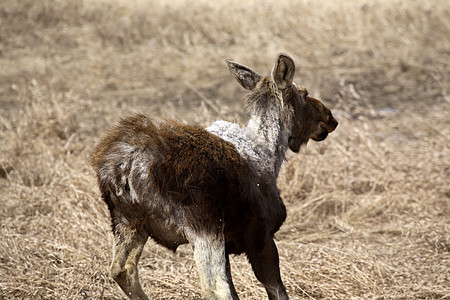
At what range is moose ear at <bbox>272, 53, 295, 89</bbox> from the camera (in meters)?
3.58

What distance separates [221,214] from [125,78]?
8607mm

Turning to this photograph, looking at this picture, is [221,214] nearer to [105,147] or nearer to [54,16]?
[105,147]

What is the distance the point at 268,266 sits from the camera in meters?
3.42

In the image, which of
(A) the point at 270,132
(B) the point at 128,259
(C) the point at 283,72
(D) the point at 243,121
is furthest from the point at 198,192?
(D) the point at 243,121

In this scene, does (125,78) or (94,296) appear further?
(125,78)

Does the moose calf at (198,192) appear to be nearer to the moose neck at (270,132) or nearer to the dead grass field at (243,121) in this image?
the moose neck at (270,132)

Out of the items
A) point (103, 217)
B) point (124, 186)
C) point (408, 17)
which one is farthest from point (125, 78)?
point (124, 186)

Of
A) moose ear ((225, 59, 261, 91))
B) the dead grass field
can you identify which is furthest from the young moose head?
the dead grass field

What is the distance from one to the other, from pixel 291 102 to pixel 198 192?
999 mm

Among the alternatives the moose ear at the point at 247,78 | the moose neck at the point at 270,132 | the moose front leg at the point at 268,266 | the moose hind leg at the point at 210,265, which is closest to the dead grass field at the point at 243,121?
the moose ear at the point at 247,78

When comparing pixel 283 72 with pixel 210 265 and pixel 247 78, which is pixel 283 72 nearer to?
pixel 247 78

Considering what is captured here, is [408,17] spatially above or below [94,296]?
above

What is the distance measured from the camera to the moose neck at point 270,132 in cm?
362

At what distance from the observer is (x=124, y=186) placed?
126 inches
